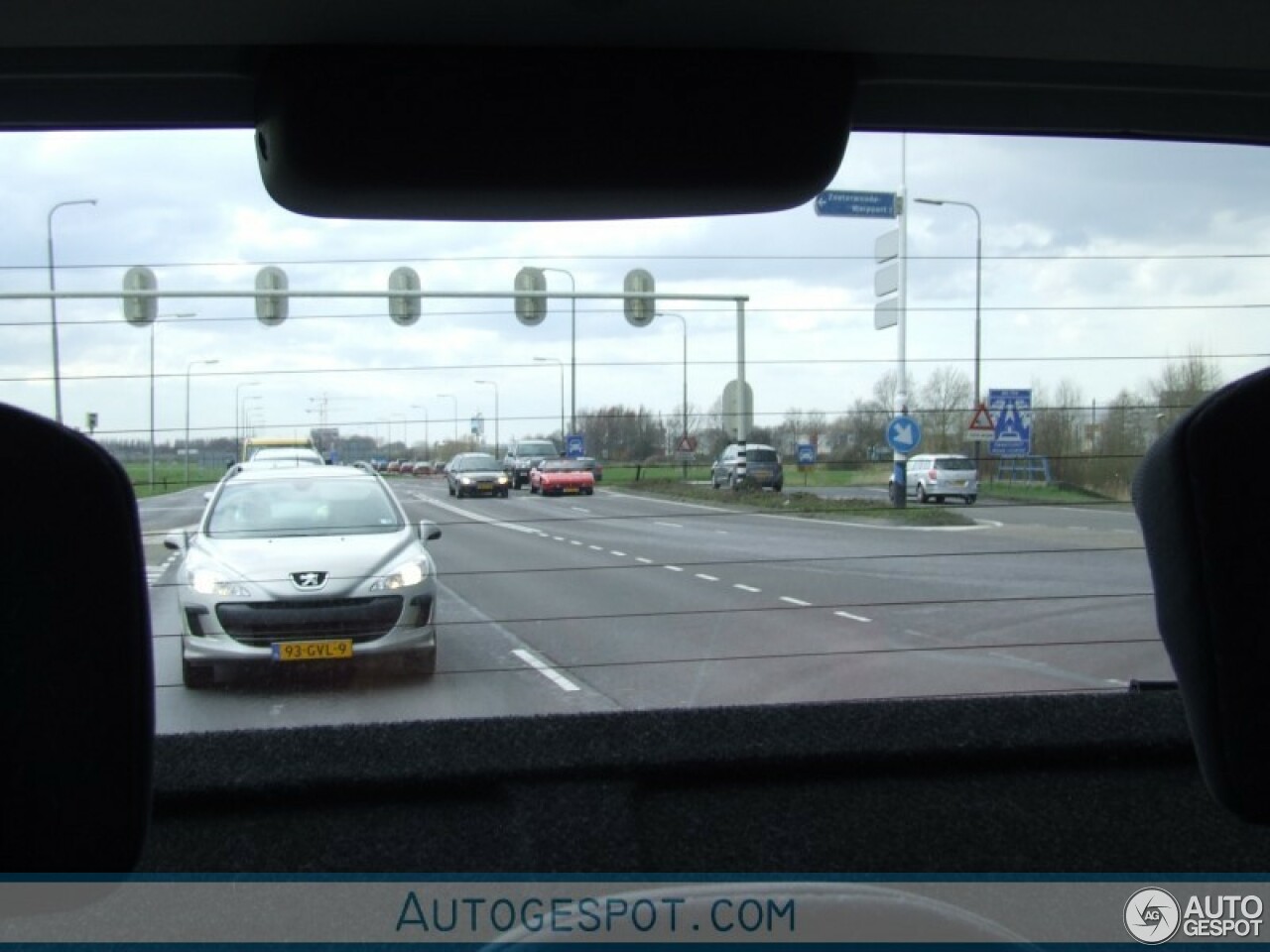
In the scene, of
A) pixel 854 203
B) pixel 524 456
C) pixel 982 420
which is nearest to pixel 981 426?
pixel 982 420

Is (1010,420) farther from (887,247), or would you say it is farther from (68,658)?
(68,658)

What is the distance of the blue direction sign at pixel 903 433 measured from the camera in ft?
11.4

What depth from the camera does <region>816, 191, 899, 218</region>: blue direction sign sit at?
2.60m

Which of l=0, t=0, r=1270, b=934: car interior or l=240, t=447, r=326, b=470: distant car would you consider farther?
l=240, t=447, r=326, b=470: distant car

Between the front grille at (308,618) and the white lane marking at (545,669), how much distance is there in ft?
1.33

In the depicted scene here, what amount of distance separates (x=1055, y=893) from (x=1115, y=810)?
0.31m

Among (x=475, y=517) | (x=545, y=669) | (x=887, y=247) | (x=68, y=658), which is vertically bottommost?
(x=545, y=669)

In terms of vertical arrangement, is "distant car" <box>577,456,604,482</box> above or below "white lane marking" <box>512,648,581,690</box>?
above

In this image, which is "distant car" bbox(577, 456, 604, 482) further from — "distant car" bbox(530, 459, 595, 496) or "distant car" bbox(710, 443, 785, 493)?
"distant car" bbox(710, 443, 785, 493)

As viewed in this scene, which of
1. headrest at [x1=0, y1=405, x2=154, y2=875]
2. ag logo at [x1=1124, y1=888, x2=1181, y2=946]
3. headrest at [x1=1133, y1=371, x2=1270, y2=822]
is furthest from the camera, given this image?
ag logo at [x1=1124, y1=888, x2=1181, y2=946]

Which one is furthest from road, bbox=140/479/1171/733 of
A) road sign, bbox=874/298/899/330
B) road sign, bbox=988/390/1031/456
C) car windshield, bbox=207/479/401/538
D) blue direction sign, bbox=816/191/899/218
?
blue direction sign, bbox=816/191/899/218

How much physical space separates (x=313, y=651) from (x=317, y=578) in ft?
0.73

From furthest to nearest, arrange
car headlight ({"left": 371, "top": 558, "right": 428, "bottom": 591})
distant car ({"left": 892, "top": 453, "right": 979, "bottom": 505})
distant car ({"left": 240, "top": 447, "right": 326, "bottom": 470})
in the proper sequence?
distant car ({"left": 892, "top": 453, "right": 979, "bottom": 505}), car headlight ({"left": 371, "top": 558, "right": 428, "bottom": 591}), distant car ({"left": 240, "top": 447, "right": 326, "bottom": 470})

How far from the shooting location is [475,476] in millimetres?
3535
